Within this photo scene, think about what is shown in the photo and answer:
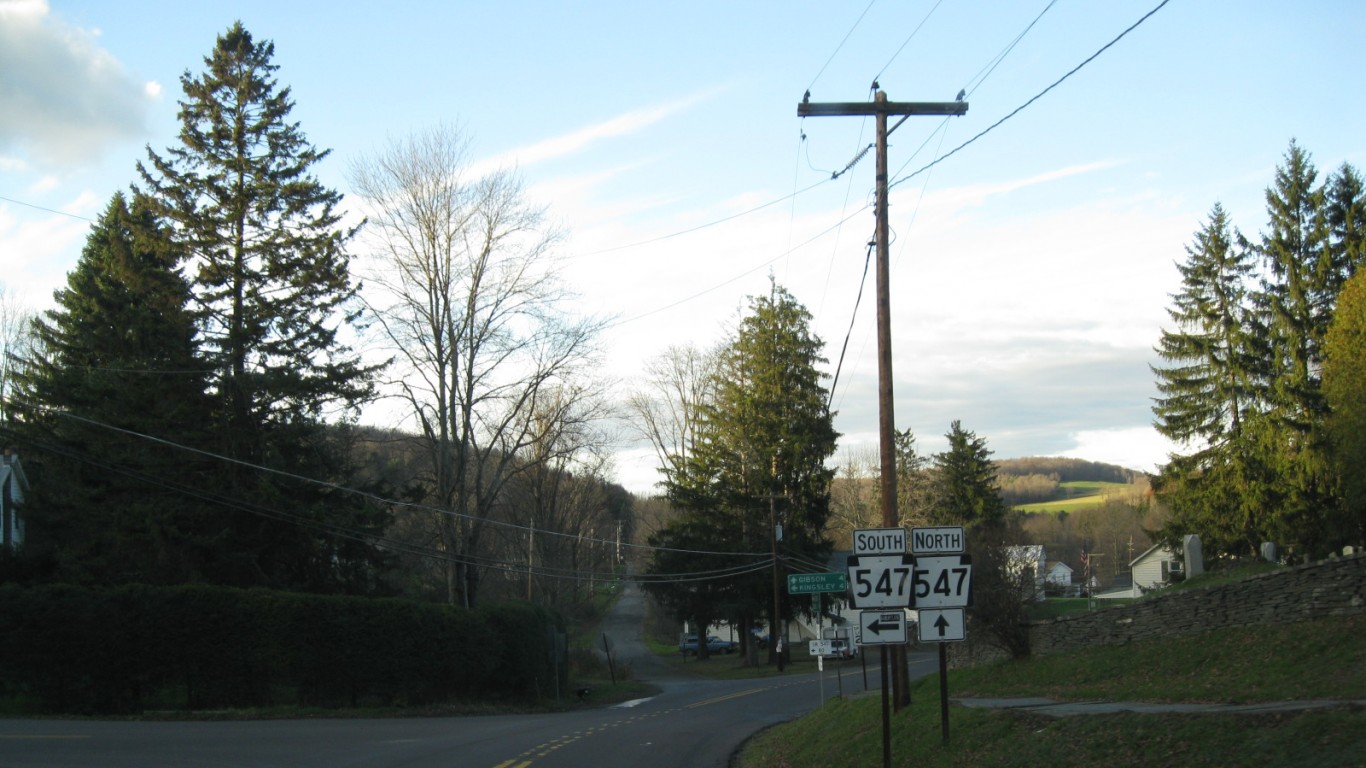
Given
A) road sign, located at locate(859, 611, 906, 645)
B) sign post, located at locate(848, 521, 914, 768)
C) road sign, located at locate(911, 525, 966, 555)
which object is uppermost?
road sign, located at locate(911, 525, 966, 555)

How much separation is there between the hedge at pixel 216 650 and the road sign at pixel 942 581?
22983 millimetres

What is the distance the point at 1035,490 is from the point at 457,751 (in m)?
138

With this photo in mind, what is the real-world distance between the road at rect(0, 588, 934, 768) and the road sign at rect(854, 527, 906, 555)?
8.21m

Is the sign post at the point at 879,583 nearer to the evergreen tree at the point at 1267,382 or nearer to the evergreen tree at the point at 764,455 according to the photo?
the evergreen tree at the point at 1267,382

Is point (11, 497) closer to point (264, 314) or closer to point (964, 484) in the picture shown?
point (264, 314)

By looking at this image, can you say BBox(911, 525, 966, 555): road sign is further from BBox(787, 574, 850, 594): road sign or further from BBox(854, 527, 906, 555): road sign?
BBox(787, 574, 850, 594): road sign

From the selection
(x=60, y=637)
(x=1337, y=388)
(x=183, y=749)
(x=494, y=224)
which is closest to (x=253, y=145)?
(x=494, y=224)

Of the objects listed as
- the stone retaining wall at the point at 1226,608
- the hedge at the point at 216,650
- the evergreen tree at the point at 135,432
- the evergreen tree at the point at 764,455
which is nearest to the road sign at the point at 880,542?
the stone retaining wall at the point at 1226,608

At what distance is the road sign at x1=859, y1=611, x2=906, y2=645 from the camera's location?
12148 millimetres

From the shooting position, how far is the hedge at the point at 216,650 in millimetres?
26469

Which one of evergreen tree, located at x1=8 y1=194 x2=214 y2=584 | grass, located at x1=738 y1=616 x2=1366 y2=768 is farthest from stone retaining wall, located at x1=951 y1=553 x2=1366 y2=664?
evergreen tree, located at x1=8 y1=194 x2=214 y2=584

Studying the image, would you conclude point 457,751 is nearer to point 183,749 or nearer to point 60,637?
point 183,749

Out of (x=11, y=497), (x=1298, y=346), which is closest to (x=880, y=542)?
(x=1298, y=346)

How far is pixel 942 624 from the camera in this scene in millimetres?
11969
